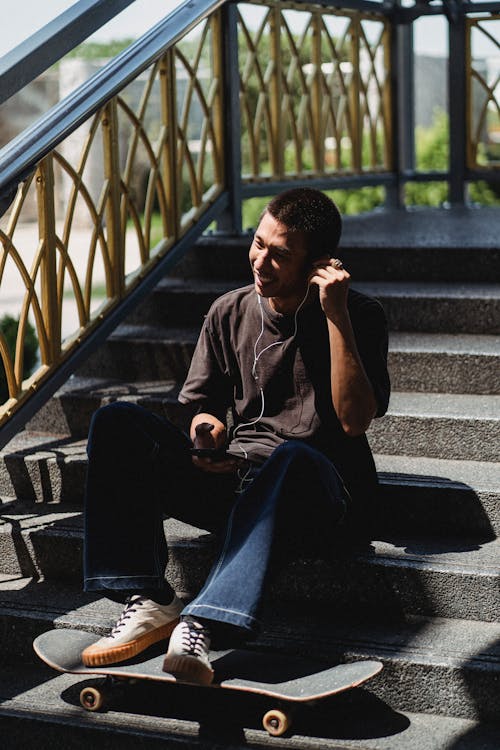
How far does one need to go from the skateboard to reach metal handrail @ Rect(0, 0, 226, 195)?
130 cm

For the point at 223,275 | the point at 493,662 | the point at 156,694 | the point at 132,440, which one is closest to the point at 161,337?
the point at 223,275

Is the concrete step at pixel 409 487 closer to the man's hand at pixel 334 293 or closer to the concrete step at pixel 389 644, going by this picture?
the concrete step at pixel 389 644

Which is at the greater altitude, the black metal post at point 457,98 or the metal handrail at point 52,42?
the metal handrail at point 52,42

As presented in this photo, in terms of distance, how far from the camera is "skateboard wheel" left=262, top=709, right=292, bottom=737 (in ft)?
8.54

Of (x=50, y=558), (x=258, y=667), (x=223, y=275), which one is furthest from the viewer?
(x=223, y=275)

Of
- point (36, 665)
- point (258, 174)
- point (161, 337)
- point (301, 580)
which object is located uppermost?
point (258, 174)

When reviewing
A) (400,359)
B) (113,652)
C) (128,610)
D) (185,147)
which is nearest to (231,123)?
(185,147)

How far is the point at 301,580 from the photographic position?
10.2 feet

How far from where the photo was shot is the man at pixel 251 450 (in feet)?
8.84

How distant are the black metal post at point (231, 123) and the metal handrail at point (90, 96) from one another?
1.39 feet

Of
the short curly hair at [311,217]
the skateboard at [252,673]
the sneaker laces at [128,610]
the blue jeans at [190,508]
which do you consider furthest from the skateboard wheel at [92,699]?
the short curly hair at [311,217]

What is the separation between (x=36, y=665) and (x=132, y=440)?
753 millimetres

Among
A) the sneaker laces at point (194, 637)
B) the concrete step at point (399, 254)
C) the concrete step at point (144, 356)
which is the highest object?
the concrete step at point (399, 254)

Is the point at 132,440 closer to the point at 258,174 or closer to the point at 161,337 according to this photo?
the point at 161,337
